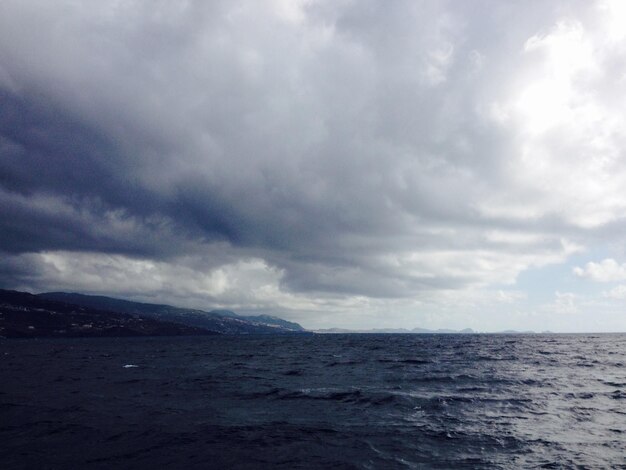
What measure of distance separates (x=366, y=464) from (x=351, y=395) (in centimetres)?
1786

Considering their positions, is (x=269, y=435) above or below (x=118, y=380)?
above

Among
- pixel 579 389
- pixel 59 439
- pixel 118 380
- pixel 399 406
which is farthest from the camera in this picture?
pixel 118 380

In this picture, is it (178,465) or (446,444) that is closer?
(178,465)

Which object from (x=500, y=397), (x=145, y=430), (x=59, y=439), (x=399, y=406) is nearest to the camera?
(x=59, y=439)

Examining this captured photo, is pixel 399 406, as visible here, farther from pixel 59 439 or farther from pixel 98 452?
pixel 59 439

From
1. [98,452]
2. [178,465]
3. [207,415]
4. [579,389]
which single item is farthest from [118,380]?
[579,389]

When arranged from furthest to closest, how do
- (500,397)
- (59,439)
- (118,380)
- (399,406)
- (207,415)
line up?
(118,380) < (500,397) < (399,406) < (207,415) < (59,439)

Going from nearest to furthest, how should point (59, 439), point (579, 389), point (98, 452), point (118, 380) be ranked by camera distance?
point (98, 452) → point (59, 439) → point (579, 389) → point (118, 380)

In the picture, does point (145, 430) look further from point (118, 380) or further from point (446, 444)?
point (118, 380)

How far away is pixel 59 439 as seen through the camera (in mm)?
22125

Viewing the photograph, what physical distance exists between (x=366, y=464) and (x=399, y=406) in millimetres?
14167

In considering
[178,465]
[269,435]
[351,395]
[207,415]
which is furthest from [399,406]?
[178,465]

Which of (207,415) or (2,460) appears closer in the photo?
(2,460)

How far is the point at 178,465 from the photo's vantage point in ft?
59.9
